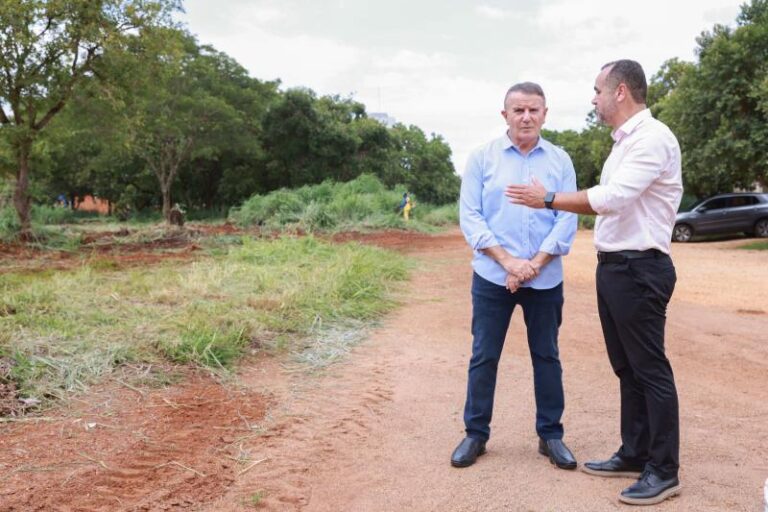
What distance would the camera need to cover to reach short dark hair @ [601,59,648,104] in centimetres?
271

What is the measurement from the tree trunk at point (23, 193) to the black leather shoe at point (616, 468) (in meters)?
14.2

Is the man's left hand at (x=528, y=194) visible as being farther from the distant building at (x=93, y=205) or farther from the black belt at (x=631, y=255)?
the distant building at (x=93, y=205)

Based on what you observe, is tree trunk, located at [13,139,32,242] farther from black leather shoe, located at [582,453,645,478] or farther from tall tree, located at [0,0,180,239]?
black leather shoe, located at [582,453,645,478]

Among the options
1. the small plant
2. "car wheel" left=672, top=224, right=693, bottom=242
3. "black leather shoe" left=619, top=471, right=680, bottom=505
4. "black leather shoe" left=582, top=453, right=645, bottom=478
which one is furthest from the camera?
"car wheel" left=672, top=224, right=693, bottom=242

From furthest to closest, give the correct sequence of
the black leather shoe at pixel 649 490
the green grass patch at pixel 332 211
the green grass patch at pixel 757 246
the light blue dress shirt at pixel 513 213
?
the green grass patch at pixel 332 211 < the green grass patch at pixel 757 246 < the light blue dress shirt at pixel 513 213 < the black leather shoe at pixel 649 490

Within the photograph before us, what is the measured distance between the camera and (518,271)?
303cm

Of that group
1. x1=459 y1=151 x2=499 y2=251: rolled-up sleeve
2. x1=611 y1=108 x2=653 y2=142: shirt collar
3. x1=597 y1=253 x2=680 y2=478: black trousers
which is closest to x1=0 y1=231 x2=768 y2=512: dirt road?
x1=597 y1=253 x2=680 y2=478: black trousers

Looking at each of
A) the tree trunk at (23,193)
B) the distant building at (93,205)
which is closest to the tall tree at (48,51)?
the tree trunk at (23,193)

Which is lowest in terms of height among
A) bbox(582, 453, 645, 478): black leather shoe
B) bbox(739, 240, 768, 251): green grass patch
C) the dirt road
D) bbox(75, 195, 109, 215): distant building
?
the dirt road

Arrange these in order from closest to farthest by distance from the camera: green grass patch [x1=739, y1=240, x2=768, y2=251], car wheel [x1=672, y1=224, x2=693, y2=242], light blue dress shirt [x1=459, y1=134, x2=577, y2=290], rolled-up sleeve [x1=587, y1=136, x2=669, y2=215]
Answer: rolled-up sleeve [x1=587, y1=136, x2=669, y2=215]
light blue dress shirt [x1=459, y1=134, x2=577, y2=290]
green grass patch [x1=739, y1=240, x2=768, y2=251]
car wheel [x1=672, y1=224, x2=693, y2=242]

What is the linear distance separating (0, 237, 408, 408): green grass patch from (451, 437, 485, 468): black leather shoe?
2181 millimetres

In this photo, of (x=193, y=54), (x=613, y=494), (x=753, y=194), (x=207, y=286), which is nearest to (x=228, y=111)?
(x=193, y=54)

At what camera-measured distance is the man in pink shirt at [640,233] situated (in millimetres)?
2654

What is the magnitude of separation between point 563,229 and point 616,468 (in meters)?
1.14
